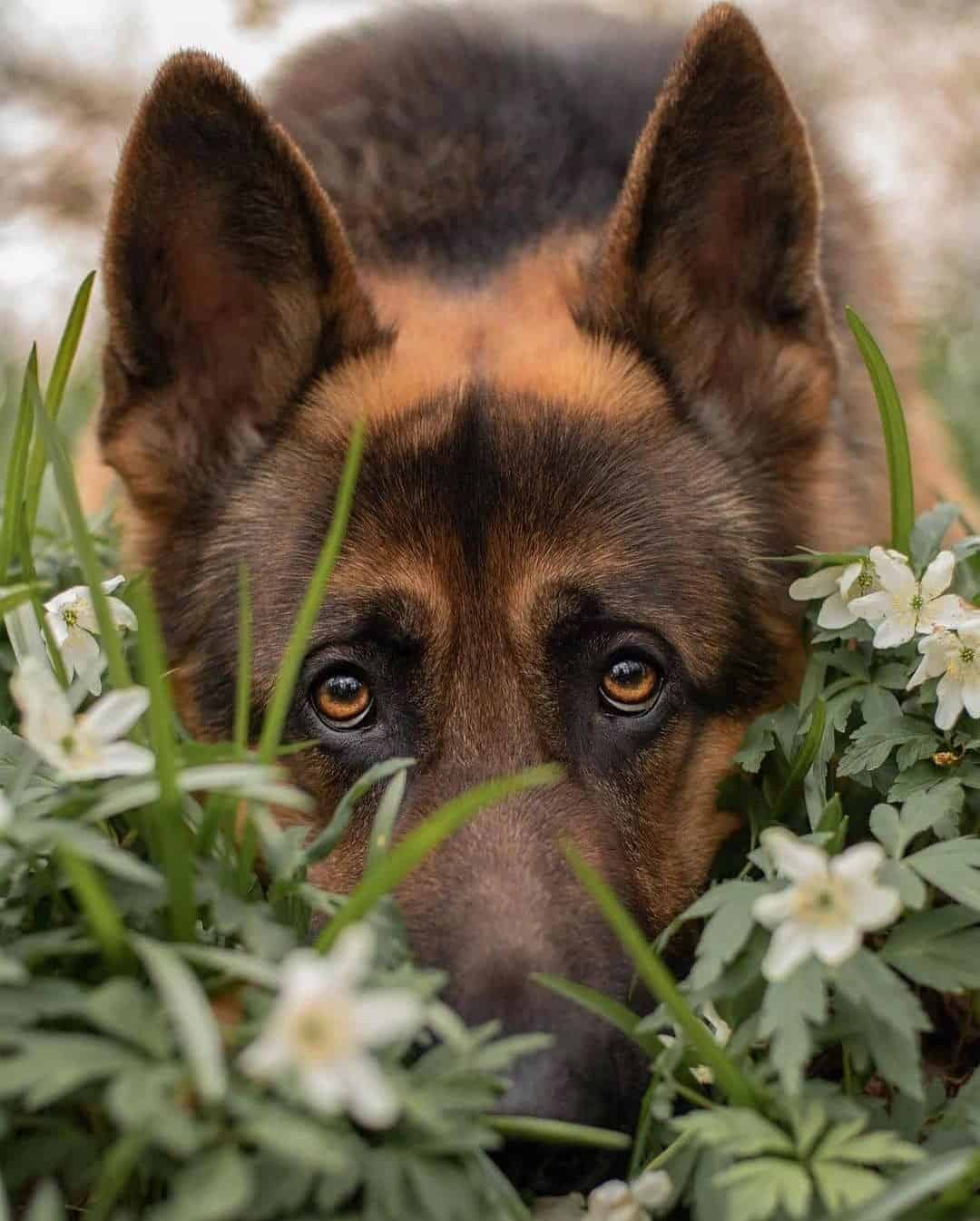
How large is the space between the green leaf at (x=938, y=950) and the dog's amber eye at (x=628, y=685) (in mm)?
901

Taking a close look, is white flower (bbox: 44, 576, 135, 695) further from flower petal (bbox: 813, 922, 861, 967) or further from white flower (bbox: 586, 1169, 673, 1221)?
flower petal (bbox: 813, 922, 861, 967)

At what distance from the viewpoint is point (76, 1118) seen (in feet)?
5.16

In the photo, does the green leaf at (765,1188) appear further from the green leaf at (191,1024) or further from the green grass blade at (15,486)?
the green grass blade at (15,486)

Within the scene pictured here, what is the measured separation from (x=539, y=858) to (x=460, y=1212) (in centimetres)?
95

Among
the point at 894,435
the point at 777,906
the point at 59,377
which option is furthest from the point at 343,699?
the point at 777,906

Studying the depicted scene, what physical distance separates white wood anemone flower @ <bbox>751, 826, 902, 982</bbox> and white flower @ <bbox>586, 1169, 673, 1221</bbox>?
33 centimetres

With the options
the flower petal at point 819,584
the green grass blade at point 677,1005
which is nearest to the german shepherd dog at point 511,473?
the flower petal at point 819,584

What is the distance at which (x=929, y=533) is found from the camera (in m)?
2.58

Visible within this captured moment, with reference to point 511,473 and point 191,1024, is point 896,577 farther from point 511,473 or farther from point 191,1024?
point 191,1024

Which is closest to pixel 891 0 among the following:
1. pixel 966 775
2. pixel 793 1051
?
pixel 966 775

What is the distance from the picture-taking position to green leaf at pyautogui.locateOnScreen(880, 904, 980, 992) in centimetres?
177

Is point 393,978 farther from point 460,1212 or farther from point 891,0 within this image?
point 891,0

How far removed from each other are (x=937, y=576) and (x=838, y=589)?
0.25 metres

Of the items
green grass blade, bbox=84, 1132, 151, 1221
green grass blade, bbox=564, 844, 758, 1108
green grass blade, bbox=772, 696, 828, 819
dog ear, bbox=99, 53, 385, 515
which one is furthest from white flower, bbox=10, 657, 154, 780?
dog ear, bbox=99, 53, 385, 515
